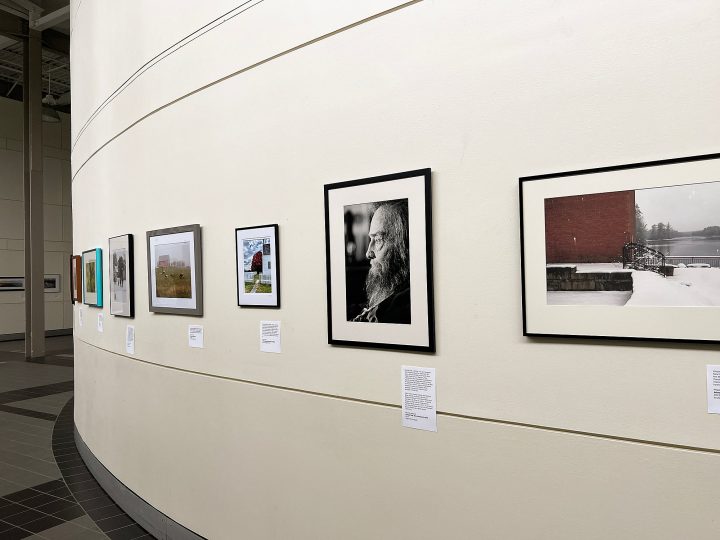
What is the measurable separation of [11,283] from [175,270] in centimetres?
1918

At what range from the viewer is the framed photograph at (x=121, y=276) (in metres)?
5.26

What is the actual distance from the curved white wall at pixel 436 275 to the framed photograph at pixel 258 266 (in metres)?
0.08

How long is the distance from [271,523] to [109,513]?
252 cm

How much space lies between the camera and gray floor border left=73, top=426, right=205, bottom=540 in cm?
446

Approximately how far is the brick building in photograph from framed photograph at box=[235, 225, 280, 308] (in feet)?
6.16

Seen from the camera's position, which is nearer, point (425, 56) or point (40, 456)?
point (425, 56)

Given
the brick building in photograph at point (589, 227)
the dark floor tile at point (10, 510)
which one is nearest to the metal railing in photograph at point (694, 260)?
the brick building in photograph at point (589, 227)

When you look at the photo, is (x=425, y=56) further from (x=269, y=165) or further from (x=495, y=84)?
(x=269, y=165)

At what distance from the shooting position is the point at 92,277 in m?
6.54

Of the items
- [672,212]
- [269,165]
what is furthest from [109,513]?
[672,212]

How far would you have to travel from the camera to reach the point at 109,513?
520 cm

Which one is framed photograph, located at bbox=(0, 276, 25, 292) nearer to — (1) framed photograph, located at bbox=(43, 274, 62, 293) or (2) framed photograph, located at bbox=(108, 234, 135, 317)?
(1) framed photograph, located at bbox=(43, 274, 62, 293)

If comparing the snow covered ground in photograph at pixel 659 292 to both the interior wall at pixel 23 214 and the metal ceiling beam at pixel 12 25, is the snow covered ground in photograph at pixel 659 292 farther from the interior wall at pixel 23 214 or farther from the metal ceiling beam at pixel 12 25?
the interior wall at pixel 23 214

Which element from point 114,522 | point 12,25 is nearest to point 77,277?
point 114,522
